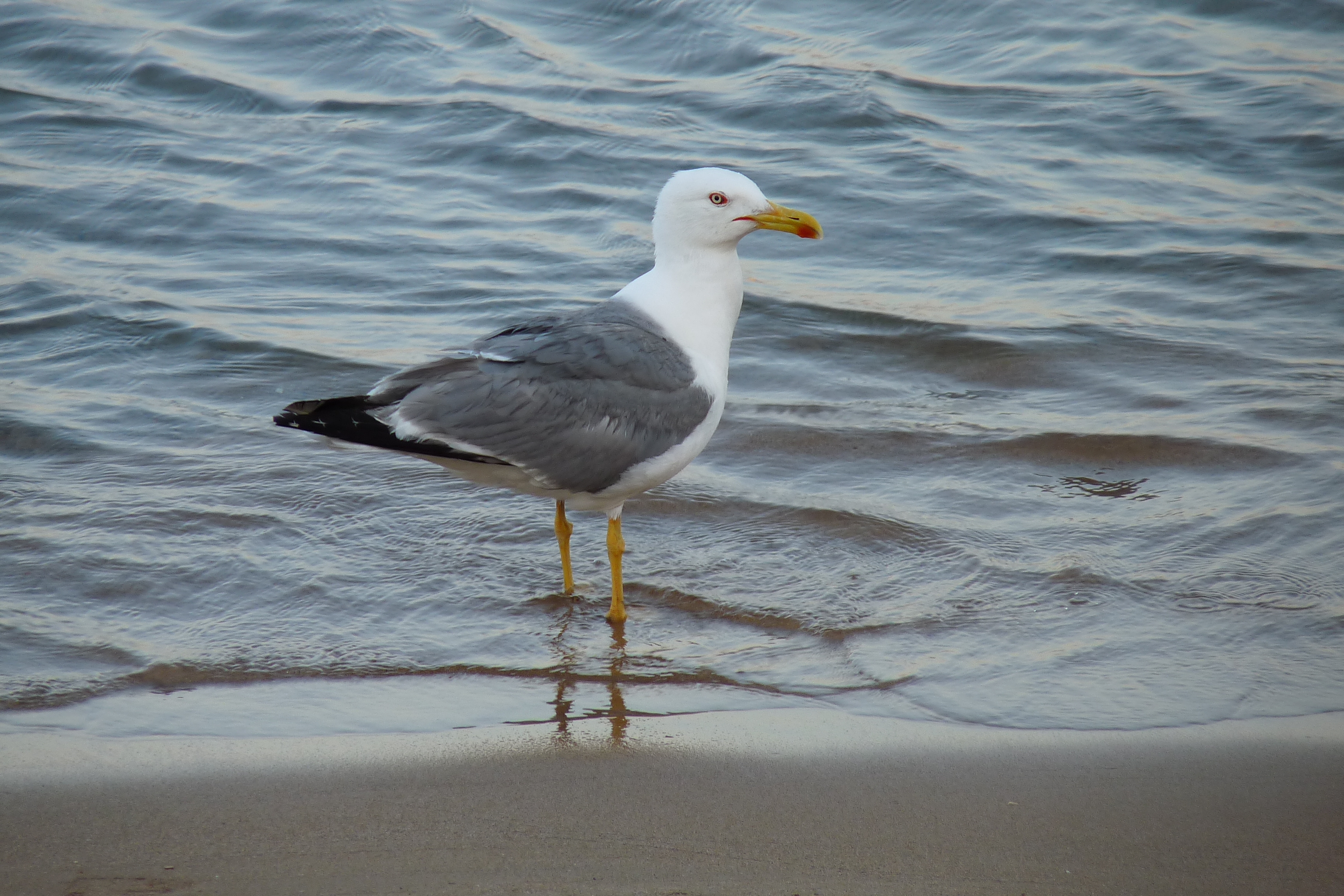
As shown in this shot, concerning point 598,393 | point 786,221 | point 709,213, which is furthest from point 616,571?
point 786,221

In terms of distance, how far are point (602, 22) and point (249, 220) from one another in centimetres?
521

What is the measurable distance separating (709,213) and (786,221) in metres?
0.33

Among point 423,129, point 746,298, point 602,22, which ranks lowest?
point 746,298

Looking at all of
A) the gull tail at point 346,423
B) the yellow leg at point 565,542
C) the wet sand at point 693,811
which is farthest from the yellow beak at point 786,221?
the wet sand at point 693,811

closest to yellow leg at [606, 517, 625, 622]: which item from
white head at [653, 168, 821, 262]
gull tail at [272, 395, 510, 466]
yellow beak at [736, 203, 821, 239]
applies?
gull tail at [272, 395, 510, 466]

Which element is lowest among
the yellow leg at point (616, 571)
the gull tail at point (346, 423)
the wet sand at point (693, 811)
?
the wet sand at point (693, 811)

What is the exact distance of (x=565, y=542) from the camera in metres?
5.23

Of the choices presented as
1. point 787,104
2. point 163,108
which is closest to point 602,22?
point 787,104

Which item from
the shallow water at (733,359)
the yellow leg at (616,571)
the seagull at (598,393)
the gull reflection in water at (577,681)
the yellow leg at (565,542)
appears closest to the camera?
the gull reflection in water at (577,681)

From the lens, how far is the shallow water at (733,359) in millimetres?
4434

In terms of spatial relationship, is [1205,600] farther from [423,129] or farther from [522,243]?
[423,129]

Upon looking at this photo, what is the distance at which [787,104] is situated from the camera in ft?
39.5

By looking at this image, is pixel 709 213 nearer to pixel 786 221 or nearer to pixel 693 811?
Result: pixel 786 221

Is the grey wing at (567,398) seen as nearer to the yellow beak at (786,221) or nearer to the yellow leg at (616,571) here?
the yellow leg at (616,571)
